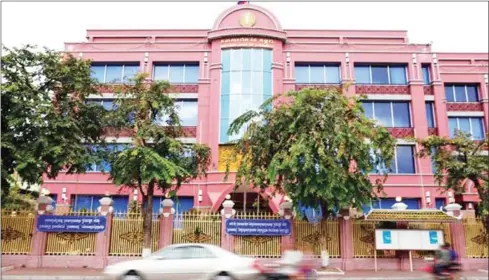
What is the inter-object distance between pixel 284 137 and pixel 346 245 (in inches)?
206

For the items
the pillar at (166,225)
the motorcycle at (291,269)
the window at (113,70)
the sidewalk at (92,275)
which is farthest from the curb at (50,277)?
the window at (113,70)

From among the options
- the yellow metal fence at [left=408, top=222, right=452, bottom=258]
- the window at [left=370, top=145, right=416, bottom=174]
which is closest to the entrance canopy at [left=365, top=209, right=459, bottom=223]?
the yellow metal fence at [left=408, top=222, right=452, bottom=258]

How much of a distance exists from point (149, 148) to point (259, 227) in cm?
564

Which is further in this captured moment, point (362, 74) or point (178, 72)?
point (178, 72)

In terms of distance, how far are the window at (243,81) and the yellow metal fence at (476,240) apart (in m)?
14.2

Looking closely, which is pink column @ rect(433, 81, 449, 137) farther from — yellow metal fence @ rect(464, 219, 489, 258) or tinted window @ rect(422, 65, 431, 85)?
yellow metal fence @ rect(464, 219, 489, 258)

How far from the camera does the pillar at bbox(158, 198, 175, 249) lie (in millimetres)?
17156

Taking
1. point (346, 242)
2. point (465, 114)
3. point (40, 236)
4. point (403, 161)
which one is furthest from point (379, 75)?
point (40, 236)

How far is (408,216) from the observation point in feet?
54.5

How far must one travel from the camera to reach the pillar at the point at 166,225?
675 inches

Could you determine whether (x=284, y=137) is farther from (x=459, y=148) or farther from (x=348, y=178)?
(x=459, y=148)

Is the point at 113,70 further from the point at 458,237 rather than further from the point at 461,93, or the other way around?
the point at 461,93

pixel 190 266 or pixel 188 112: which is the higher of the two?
pixel 188 112

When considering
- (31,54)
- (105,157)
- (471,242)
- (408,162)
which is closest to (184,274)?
(105,157)
